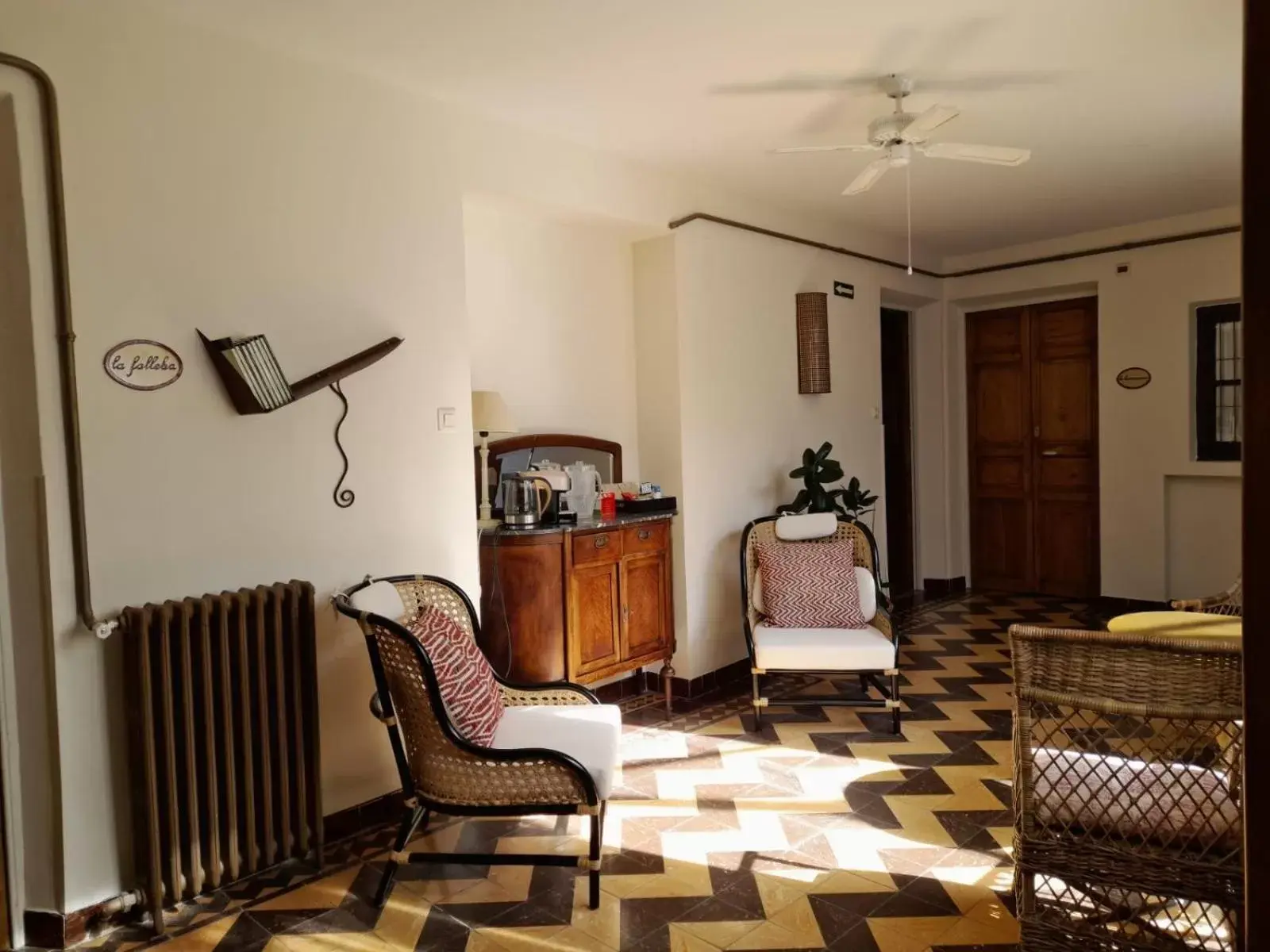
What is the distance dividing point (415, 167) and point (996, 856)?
310 cm

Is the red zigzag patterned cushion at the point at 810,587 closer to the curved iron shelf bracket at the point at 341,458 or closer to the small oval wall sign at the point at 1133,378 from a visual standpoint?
the curved iron shelf bracket at the point at 341,458

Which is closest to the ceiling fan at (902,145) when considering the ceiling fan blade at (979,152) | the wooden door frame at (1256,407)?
the ceiling fan blade at (979,152)

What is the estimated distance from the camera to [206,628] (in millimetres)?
2426

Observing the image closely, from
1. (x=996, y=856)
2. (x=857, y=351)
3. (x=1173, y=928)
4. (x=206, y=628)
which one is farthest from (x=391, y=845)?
(x=857, y=351)

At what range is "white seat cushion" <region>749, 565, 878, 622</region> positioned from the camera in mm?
4109

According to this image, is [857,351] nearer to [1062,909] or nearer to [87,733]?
[1062,909]

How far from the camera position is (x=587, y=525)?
371 cm

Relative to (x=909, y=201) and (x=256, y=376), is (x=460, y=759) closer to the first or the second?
(x=256, y=376)

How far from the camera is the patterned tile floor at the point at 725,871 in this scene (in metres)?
2.29

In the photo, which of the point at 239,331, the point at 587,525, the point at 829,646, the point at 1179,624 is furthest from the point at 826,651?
the point at 239,331

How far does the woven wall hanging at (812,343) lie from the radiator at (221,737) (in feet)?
10.7

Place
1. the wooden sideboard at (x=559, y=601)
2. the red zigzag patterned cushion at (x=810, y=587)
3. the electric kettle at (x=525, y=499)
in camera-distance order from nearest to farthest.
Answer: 1. the wooden sideboard at (x=559, y=601)
2. the electric kettle at (x=525, y=499)
3. the red zigzag patterned cushion at (x=810, y=587)

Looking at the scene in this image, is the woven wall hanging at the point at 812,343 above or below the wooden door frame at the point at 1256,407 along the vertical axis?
above

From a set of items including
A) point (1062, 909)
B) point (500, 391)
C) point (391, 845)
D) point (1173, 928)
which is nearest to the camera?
point (1062, 909)
